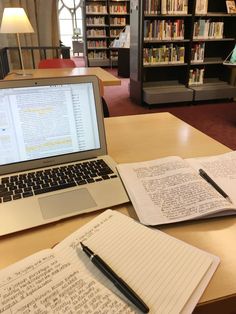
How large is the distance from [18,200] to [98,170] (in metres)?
0.24

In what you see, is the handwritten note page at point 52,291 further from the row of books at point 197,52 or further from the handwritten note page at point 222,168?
the row of books at point 197,52

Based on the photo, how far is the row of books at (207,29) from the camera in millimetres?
3906

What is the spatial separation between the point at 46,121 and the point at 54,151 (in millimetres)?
93

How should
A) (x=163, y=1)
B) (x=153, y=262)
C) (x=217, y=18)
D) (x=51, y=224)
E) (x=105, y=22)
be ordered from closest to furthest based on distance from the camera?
(x=153, y=262) < (x=51, y=224) < (x=163, y=1) < (x=217, y=18) < (x=105, y=22)

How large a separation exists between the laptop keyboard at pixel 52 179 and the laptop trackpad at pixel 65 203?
3 centimetres

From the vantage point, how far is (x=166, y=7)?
3689mm

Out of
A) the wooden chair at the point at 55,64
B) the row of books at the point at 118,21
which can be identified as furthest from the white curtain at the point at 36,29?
the row of books at the point at 118,21

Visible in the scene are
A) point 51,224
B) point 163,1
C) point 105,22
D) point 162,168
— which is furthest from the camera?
point 105,22

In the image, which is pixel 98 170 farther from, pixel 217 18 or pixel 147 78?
pixel 217 18

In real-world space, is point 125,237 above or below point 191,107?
above

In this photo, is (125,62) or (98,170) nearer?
(98,170)

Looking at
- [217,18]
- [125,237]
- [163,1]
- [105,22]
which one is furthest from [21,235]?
[105,22]

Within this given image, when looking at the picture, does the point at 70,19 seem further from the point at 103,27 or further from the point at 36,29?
the point at 36,29

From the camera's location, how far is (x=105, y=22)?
734cm
